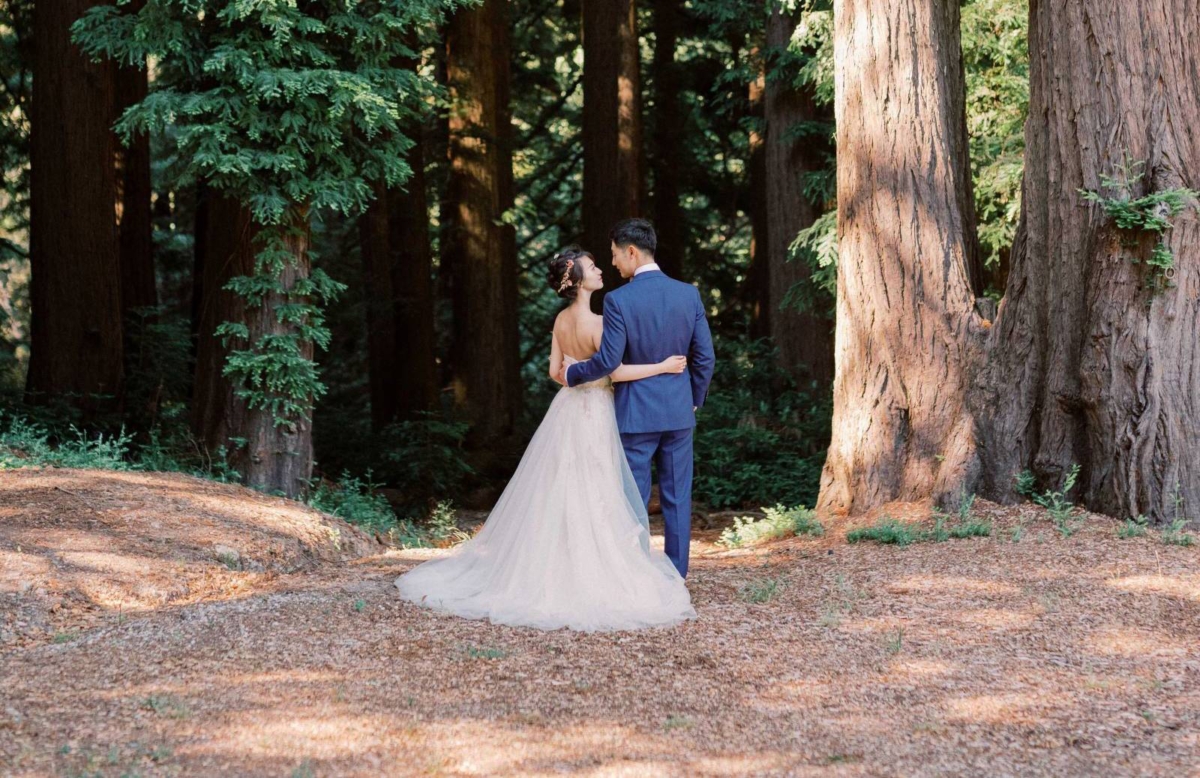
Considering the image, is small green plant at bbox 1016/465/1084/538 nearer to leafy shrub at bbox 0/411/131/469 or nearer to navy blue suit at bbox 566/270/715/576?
navy blue suit at bbox 566/270/715/576

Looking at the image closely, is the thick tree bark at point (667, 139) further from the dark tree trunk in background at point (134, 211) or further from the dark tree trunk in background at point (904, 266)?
the dark tree trunk in background at point (904, 266)

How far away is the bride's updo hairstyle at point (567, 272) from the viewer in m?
6.88

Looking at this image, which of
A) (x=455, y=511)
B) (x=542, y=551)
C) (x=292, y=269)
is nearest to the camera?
(x=542, y=551)

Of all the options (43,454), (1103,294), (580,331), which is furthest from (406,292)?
(1103,294)

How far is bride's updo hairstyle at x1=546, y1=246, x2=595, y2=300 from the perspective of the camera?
688 cm

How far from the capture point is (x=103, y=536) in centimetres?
780

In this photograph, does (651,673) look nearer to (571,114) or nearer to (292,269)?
(292,269)

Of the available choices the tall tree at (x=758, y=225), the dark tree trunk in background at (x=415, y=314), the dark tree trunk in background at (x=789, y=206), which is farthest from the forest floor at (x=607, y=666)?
the tall tree at (x=758, y=225)

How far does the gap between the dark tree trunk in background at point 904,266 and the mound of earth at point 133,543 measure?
421 cm

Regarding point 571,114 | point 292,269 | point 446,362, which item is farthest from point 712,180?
point 292,269

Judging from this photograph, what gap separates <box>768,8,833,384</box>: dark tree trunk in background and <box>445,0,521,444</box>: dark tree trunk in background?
4.07 metres

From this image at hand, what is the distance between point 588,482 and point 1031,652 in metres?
2.62

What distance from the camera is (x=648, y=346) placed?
22.6ft

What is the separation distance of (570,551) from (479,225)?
417 inches
